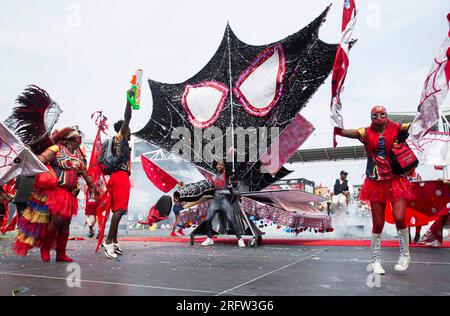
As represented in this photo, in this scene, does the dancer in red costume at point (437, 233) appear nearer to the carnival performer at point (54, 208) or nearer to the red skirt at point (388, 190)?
the red skirt at point (388, 190)

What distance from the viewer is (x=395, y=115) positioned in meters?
20.1

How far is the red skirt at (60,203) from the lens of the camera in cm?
371

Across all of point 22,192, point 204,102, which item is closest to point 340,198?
point 204,102

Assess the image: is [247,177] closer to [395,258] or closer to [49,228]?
[395,258]

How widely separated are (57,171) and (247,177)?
151 inches

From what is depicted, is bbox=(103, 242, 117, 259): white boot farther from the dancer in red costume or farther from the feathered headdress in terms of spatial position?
the dancer in red costume

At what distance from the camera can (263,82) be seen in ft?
21.8

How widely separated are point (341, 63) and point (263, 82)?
3532 millimetres

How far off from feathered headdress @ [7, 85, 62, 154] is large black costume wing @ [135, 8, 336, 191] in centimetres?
329

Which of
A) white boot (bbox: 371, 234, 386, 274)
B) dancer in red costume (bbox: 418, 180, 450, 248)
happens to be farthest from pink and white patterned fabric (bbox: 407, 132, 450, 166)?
white boot (bbox: 371, 234, 386, 274)

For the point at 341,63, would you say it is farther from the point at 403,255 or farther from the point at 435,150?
the point at 435,150
